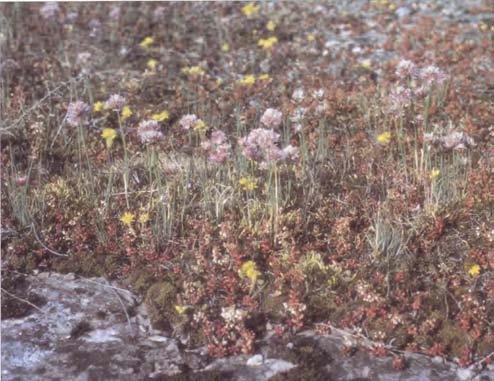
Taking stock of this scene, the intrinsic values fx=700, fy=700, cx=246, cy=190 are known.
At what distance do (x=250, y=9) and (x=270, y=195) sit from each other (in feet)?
24.8

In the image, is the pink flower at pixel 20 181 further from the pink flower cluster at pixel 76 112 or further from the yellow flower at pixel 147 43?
the yellow flower at pixel 147 43

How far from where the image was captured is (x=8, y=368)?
572 centimetres

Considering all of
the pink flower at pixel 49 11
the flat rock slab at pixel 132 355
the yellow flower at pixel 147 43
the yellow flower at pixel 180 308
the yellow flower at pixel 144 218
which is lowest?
the flat rock slab at pixel 132 355

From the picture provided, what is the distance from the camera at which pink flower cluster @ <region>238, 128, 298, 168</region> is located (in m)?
7.02

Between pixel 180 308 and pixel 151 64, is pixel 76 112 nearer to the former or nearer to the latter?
pixel 180 308

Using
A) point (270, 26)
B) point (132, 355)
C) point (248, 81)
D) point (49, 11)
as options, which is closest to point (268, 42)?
point (270, 26)

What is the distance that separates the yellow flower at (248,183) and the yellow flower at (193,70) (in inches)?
157

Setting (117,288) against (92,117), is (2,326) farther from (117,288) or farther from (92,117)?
(92,117)

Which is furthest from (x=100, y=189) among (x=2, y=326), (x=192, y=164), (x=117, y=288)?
(x=2, y=326)

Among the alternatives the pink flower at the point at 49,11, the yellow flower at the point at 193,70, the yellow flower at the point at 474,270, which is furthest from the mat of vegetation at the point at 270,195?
the pink flower at the point at 49,11

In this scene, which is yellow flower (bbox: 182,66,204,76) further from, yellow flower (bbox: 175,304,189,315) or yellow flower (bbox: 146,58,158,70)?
yellow flower (bbox: 175,304,189,315)

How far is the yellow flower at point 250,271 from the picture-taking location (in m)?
6.13

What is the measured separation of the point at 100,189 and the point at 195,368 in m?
2.78

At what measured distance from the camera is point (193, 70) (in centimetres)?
1113
